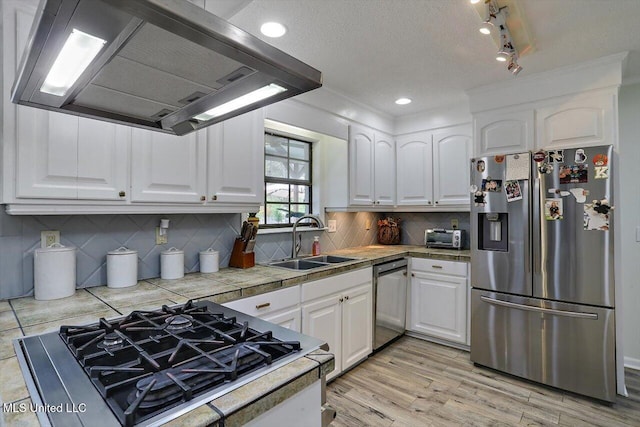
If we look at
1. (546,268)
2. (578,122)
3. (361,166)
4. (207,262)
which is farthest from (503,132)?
(207,262)

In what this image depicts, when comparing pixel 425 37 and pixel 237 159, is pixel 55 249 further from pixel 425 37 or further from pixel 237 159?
pixel 425 37

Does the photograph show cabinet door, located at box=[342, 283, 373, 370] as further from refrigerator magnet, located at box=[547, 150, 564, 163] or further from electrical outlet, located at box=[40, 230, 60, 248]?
electrical outlet, located at box=[40, 230, 60, 248]

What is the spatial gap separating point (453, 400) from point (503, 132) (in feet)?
7.01

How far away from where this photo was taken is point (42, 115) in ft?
4.63

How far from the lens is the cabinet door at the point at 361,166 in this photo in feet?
10.4

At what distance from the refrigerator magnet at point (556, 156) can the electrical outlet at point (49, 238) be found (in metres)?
3.14

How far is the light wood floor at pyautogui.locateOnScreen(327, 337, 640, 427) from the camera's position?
6.75 feet

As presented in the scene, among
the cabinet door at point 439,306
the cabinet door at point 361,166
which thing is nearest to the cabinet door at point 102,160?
the cabinet door at point 361,166

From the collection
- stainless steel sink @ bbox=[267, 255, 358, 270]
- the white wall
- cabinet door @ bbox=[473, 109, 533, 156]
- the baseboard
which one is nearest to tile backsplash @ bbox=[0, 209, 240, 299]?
stainless steel sink @ bbox=[267, 255, 358, 270]

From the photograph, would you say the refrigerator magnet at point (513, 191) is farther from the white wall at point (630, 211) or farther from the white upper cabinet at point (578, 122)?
the white wall at point (630, 211)

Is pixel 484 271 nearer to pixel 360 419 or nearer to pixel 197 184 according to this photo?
pixel 360 419

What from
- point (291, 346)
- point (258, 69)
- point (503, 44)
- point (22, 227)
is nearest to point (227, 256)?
point (22, 227)

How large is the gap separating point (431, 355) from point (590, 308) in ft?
4.16

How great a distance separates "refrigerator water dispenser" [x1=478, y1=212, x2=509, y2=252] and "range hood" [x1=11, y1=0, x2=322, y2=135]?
7.18ft
